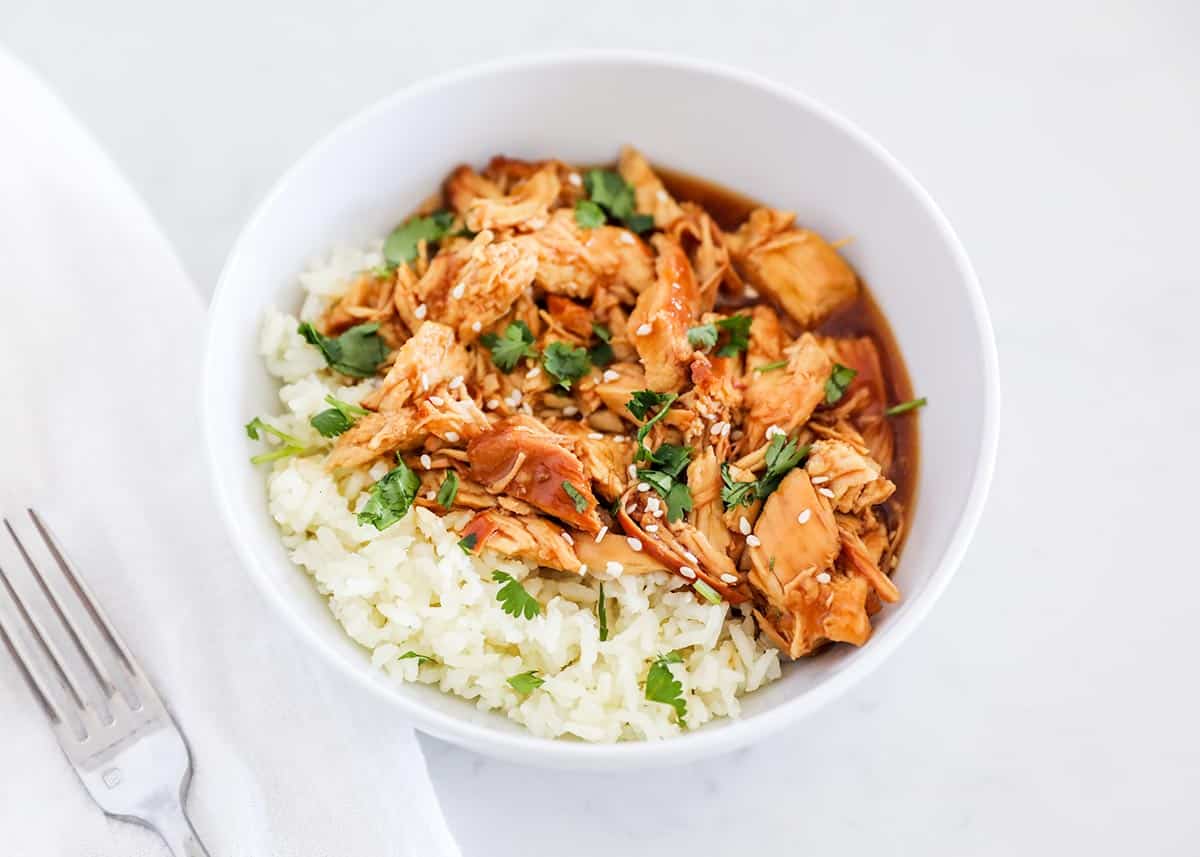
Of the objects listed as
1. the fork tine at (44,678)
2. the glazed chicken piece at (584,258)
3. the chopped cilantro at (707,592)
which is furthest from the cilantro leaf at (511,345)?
the fork tine at (44,678)

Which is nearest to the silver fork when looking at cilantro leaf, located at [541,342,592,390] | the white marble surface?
the white marble surface

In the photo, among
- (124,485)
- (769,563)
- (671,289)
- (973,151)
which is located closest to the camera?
(769,563)

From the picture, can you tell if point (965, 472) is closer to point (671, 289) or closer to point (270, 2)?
point (671, 289)

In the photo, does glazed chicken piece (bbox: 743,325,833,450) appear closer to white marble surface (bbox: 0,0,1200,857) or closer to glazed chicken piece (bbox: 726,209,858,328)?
glazed chicken piece (bbox: 726,209,858,328)

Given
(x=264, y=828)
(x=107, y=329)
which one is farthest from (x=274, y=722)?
(x=107, y=329)

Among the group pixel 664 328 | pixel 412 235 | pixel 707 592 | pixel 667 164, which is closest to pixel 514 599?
pixel 707 592

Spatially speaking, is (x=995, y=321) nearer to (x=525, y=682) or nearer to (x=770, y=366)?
(x=770, y=366)
